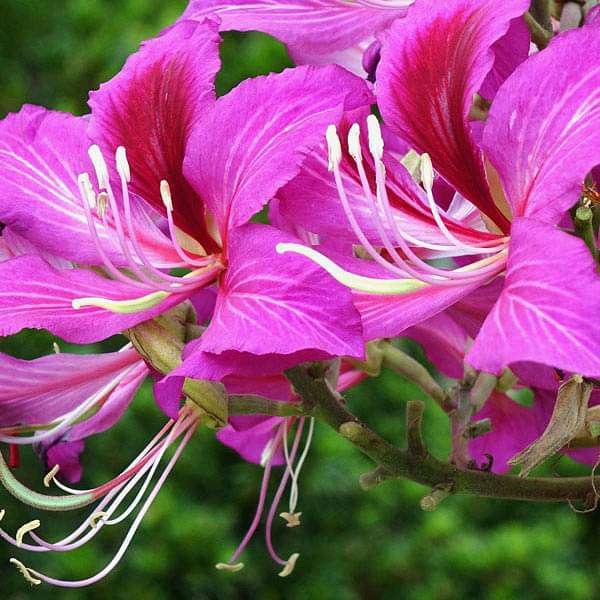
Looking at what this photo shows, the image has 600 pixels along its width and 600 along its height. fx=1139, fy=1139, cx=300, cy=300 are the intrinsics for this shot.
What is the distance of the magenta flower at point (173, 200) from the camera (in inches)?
22.0

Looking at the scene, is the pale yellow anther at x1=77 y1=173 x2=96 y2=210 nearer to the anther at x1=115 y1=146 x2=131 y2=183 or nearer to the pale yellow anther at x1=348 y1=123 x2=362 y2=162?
the anther at x1=115 y1=146 x2=131 y2=183

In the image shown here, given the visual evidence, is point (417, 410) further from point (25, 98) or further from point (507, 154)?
point (25, 98)

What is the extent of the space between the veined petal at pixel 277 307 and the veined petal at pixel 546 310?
0.22ft

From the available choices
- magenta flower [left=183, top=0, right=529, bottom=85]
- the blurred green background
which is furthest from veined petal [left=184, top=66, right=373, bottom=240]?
the blurred green background

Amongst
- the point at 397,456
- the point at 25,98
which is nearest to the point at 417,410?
the point at 397,456

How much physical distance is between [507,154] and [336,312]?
0.40 ft

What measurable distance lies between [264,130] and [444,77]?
10 cm

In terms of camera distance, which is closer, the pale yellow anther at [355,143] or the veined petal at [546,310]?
the veined petal at [546,310]

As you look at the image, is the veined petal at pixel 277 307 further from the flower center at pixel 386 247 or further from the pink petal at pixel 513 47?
the pink petal at pixel 513 47

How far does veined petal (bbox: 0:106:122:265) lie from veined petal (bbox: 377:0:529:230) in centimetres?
18

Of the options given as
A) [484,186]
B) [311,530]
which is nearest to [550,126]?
[484,186]

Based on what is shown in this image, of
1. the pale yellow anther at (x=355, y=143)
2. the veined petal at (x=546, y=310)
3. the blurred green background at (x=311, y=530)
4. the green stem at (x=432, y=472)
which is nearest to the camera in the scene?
the veined petal at (x=546, y=310)

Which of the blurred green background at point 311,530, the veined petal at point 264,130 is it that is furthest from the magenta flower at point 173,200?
the blurred green background at point 311,530

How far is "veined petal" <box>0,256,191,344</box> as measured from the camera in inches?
24.3
